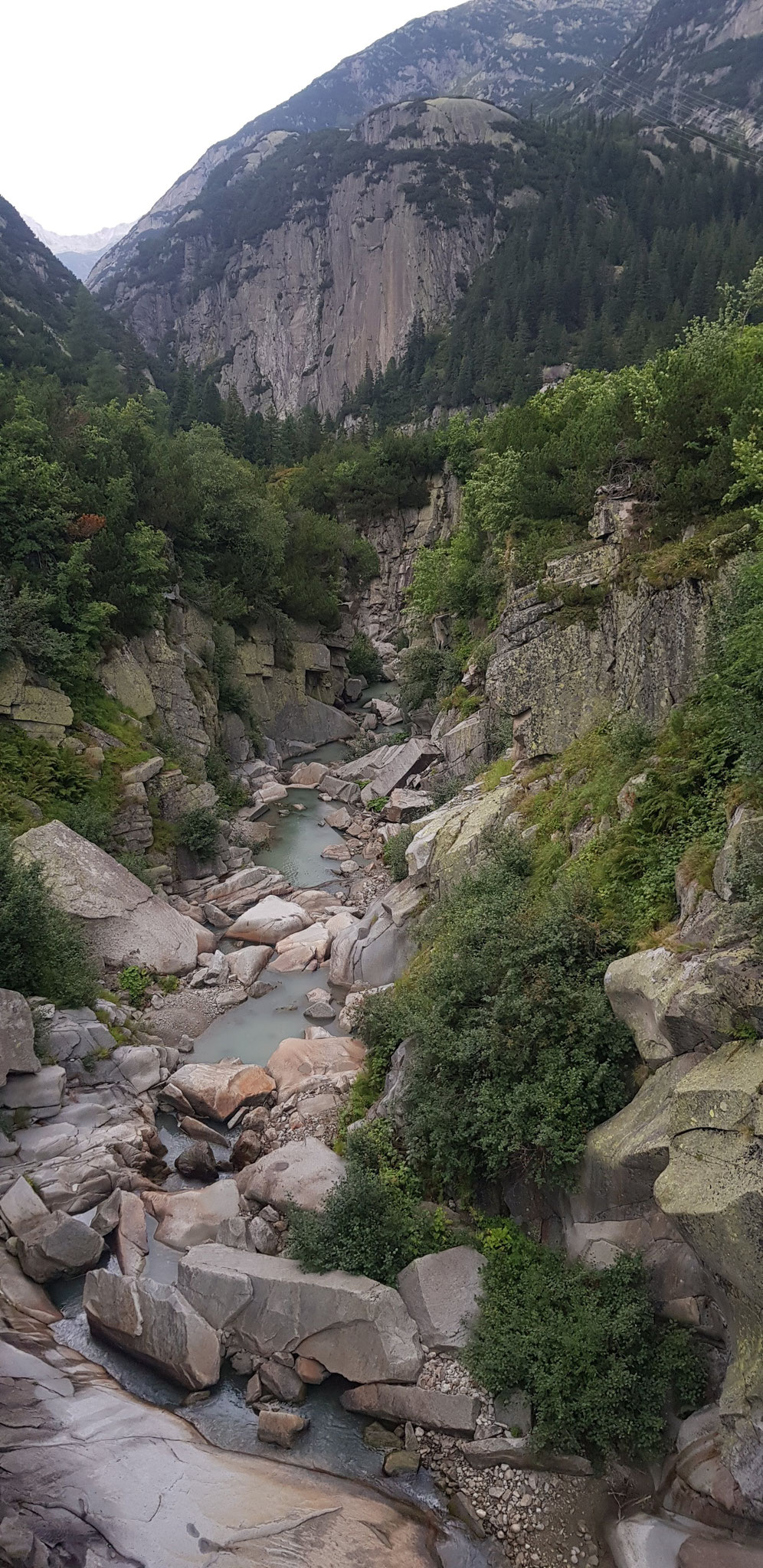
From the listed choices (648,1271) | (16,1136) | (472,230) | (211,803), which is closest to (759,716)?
(648,1271)

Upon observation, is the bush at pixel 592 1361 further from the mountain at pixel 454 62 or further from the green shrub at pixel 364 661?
the mountain at pixel 454 62

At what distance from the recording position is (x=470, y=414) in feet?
220

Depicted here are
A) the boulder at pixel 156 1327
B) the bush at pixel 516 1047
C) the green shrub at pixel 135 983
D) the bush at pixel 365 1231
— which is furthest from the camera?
the green shrub at pixel 135 983

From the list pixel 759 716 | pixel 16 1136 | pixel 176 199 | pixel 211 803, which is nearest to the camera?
pixel 759 716

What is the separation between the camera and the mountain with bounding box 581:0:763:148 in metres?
106

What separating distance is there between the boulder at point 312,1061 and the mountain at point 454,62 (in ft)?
649

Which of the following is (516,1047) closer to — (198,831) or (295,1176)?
(295,1176)

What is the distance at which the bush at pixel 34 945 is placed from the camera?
13734 millimetres

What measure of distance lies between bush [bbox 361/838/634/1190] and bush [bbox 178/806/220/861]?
11.6m

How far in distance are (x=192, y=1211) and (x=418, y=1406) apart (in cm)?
405

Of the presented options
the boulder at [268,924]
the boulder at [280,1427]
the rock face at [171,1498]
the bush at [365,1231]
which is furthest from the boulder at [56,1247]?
the boulder at [268,924]

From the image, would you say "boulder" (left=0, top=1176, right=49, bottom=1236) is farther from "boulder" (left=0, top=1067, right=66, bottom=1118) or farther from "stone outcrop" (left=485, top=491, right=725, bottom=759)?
"stone outcrop" (left=485, top=491, right=725, bottom=759)

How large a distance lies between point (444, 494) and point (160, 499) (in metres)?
30.1

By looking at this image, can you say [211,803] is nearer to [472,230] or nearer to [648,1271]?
[648,1271]
